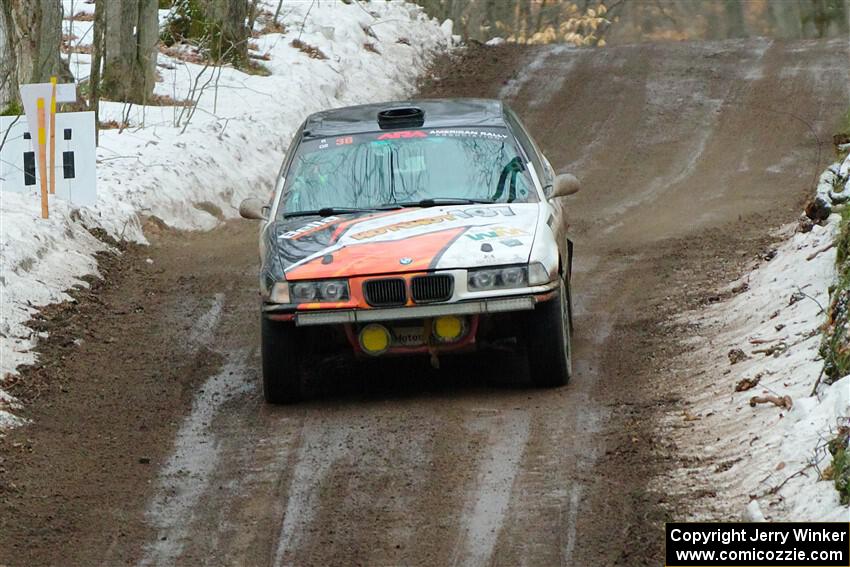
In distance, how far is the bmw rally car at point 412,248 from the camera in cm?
804

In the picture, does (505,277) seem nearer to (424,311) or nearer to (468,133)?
(424,311)

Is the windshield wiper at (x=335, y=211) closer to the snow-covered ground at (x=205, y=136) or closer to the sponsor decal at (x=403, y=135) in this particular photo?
the sponsor decal at (x=403, y=135)

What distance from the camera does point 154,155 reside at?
16.1m

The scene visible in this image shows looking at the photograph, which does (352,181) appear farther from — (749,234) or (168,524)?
(749,234)

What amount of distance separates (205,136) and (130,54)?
2.30 m

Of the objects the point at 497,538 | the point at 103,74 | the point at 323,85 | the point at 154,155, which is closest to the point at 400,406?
the point at 497,538

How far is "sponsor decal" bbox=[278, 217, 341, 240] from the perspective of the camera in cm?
867

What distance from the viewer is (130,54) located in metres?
18.7

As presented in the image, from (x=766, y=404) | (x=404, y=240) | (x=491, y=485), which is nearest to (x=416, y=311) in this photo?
(x=404, y=240)

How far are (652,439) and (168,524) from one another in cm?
264

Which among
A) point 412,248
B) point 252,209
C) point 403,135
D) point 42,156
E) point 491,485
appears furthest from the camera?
point 42,156

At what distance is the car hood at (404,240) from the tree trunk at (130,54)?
10.4 meters

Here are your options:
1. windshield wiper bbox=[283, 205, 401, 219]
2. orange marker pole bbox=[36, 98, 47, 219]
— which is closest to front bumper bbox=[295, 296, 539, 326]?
windshield wiper bbox=[283, 205, 401, 219]

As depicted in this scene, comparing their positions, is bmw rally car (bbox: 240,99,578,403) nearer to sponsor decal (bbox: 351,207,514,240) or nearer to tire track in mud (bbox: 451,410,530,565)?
sponsor decal (bbox: 351,207,514,240)
